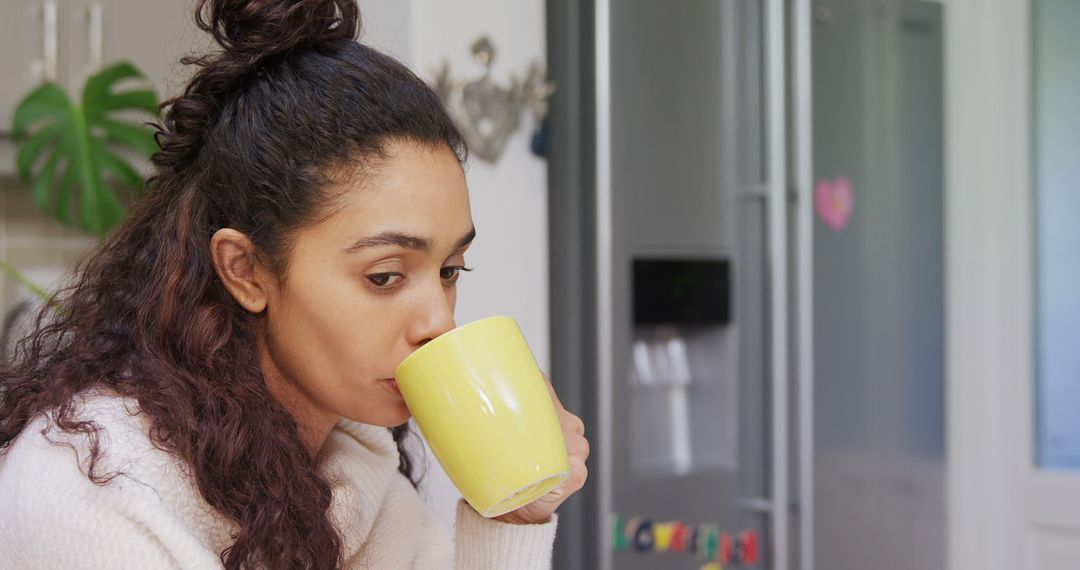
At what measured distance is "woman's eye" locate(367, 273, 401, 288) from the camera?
2.59ft

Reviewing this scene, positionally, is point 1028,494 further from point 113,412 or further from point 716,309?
point 113,412

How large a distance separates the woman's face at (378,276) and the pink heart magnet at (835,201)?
1578mm

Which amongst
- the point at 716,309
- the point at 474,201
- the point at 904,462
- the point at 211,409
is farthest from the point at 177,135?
the point at 904,462

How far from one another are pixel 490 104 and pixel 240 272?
109cm

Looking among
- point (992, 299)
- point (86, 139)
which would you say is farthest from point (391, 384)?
point (992, 299)

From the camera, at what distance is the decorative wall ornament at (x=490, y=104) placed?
187 cm

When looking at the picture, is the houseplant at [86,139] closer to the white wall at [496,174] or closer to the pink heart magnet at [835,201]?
the white wall at [496,174]

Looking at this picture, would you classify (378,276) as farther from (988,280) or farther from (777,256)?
(988,280)

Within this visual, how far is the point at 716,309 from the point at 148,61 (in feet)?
4.37

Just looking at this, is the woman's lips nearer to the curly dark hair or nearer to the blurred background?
the curly dark hair

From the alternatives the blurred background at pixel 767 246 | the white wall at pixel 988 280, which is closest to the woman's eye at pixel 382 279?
the blurred background at pixel 767 246

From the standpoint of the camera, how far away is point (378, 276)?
0.79 m

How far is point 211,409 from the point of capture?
0.81 m

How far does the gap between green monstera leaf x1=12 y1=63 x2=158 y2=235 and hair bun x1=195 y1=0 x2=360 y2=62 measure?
135cm
